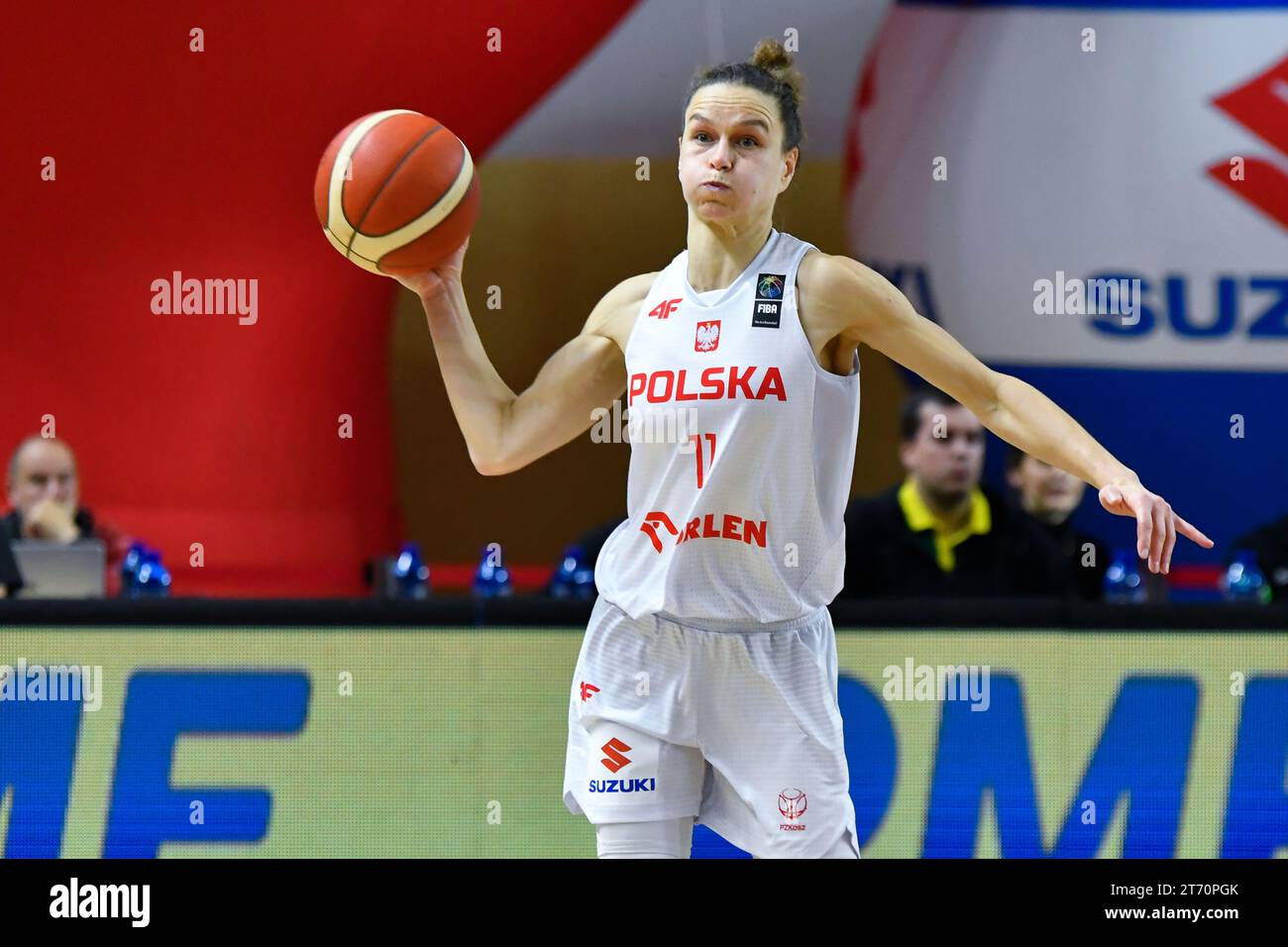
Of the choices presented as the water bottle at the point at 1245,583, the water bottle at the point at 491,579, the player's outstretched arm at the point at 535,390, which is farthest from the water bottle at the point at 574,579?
the player's outstretched arm at the point at 535,390

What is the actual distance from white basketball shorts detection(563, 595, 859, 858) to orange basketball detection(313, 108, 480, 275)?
0.83 metres

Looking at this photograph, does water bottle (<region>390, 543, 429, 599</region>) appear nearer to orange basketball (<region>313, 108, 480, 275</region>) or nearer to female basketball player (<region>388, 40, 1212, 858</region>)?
orange basketball (<region>313, 108, 480, 275</region>)

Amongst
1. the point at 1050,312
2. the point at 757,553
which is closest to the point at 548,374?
the point at 757,553

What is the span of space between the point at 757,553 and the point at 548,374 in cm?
55

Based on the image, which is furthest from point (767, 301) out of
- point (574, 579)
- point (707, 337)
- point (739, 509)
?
point (574, 579)

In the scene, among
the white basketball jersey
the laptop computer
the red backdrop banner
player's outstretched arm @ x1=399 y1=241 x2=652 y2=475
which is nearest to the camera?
the white basketball jersey

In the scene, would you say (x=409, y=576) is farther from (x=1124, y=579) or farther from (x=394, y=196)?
(x=394, y=196)

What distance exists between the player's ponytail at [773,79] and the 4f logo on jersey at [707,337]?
15.2 inches

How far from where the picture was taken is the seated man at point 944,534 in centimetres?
491

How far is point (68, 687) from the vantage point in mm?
4477

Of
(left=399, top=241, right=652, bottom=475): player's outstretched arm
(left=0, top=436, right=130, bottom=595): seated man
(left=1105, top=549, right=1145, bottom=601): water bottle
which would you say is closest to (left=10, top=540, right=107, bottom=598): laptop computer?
(left=0, top=436, right=130, bottom=595): seated man

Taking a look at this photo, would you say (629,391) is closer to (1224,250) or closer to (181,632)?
(181,632)

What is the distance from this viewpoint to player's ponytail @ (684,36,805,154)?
304 centimetres

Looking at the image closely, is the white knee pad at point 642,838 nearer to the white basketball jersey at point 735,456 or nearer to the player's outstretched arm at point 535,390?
the white basketball jersey at point 735,456
